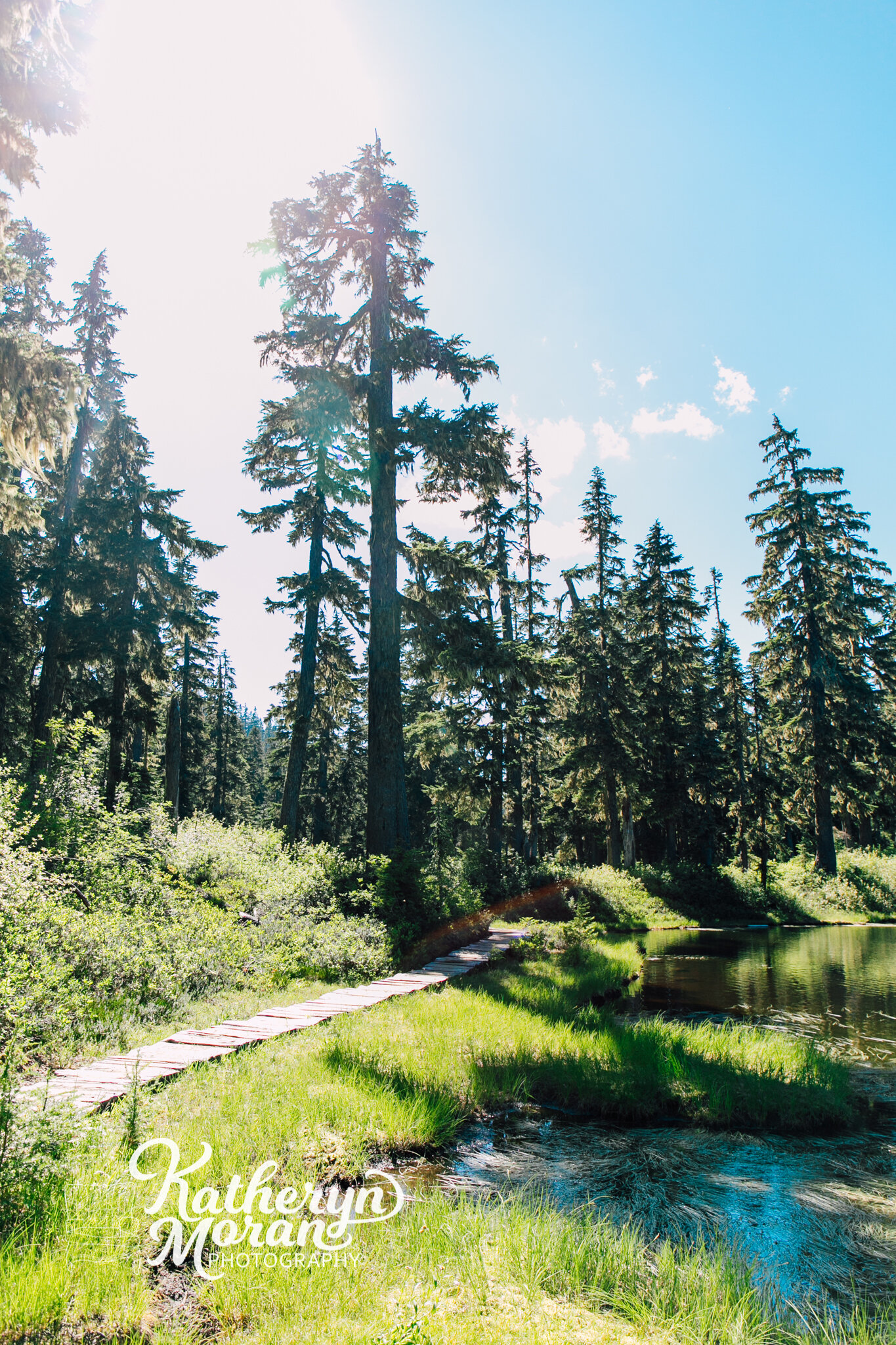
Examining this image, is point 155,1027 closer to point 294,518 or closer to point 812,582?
point 294,518

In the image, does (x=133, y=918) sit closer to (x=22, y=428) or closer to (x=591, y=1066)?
(x=591, y=1066)

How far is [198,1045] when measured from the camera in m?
5.56

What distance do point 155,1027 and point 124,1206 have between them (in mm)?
3445

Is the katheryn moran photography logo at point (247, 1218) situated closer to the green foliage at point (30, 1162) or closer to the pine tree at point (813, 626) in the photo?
the green foliage at point (30, 1162)

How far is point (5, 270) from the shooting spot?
1395cm

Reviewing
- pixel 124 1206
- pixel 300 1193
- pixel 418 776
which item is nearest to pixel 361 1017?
pixel 300 1193

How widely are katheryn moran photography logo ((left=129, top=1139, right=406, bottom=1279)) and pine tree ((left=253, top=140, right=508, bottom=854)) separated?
10372 millimetres

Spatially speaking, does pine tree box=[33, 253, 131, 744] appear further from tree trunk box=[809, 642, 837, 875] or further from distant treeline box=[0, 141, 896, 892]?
tree trunk box=[809, 642, 837, 875]

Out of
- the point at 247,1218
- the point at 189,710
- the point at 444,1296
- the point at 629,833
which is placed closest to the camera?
the point at 444,1296

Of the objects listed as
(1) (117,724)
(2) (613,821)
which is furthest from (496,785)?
(1) (117,724)

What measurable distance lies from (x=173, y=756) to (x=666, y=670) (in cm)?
2484

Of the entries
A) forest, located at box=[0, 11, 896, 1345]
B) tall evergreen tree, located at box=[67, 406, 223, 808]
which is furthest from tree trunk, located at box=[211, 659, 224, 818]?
tall evergreen tree, located at box=[67, 406, 223, 808]

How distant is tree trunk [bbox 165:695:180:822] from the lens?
1220 inches

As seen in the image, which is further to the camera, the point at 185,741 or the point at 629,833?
the point at 185,741
